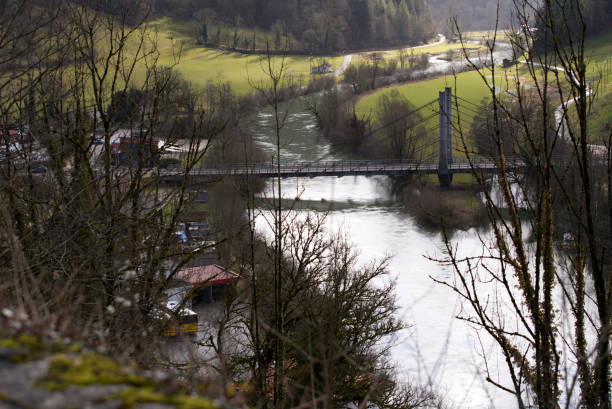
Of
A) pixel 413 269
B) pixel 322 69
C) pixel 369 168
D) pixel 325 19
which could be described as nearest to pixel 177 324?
pixel 413 269

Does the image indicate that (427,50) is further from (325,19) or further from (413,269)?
(413,269)

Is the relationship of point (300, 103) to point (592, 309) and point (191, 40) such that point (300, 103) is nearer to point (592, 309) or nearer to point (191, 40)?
point (191, 40)

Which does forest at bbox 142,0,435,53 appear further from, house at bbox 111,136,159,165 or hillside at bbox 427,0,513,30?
house at bbox 111,136,159,165

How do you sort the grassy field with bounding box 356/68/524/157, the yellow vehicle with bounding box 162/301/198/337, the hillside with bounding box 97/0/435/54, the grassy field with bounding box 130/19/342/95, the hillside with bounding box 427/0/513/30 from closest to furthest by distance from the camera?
the yellow vehicle with bounding box 162/301/198/337 < the grassy field with bounding box 356/68/524/157 < the grassy field with bounding box 130/19/342/95 < the hillside with bounding box 97/0/435/54 < the hillside with bounding box 427/0/513/30

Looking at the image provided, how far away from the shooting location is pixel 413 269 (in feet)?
57.4

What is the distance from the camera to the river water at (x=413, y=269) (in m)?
11.0

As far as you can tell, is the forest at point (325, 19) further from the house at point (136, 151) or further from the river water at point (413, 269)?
the house at point (136, 151)

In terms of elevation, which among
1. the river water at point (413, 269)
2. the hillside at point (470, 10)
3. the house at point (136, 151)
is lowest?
the river water at point (413, 269)

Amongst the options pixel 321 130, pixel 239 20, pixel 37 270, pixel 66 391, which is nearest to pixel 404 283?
pixel 37 270

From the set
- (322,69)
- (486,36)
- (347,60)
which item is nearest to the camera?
(486,36)

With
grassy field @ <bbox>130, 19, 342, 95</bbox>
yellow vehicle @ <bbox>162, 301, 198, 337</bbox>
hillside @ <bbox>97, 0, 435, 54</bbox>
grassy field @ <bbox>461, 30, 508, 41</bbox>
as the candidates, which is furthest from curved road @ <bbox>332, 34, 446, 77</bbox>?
yellow vehicle @ <bbox>162, 301, 198, 337</bbox>

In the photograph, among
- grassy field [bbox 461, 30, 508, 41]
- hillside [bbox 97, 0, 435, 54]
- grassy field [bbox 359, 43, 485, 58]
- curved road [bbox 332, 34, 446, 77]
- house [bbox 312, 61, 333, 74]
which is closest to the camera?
grassy field [bbox 461, 30, 508, 41]

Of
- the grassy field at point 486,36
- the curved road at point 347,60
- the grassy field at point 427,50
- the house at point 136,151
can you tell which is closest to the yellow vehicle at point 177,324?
the house at point 136,151

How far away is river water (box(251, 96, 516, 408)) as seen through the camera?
36.1 feet
